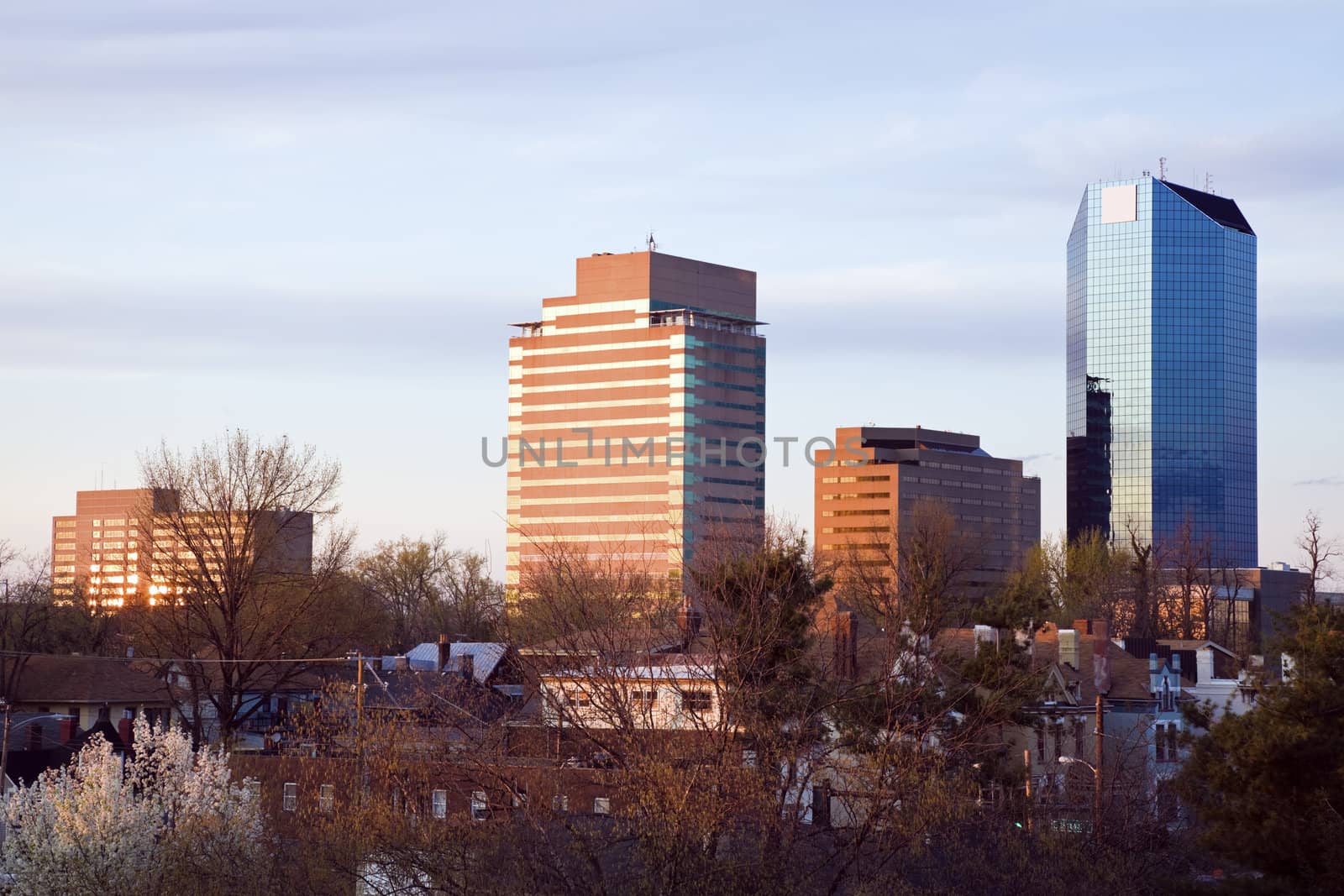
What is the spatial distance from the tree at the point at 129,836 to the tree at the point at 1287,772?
57.4ft

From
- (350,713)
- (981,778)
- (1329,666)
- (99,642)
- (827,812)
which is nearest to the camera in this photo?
(827,812)

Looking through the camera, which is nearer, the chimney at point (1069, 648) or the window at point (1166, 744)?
the window at point (1166, 744)

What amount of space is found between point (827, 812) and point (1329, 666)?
10.2 meters

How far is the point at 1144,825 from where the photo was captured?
34.4 m

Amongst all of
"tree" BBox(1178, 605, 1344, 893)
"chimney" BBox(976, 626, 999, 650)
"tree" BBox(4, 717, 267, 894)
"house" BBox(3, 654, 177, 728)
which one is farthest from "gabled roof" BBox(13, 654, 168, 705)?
"tree" BBox(1178, 605, 1344, 893)

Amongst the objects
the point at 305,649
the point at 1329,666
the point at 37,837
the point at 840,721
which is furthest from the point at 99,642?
the point at 1329,666

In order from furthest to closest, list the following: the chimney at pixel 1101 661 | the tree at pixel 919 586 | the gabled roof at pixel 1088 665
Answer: the chimney at pixel 1101 661
the gabled roof at pixel 1088 665
the tree at pixel 919 586

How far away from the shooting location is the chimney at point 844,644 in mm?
43578

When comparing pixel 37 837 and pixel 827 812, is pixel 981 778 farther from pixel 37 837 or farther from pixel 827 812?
pixel 37 837

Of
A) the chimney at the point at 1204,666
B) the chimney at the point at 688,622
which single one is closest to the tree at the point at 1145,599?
the chimney at the point at 1204,666

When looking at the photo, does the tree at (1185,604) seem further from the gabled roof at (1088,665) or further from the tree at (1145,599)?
the gabled roof at (1088,665)

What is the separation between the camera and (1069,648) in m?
60.6

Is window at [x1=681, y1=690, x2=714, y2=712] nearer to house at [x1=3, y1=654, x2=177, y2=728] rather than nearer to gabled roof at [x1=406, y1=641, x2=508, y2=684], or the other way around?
gabled roof at [x1=406, y1=641, x2=508, y2=684]

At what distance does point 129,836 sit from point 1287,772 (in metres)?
23.7
